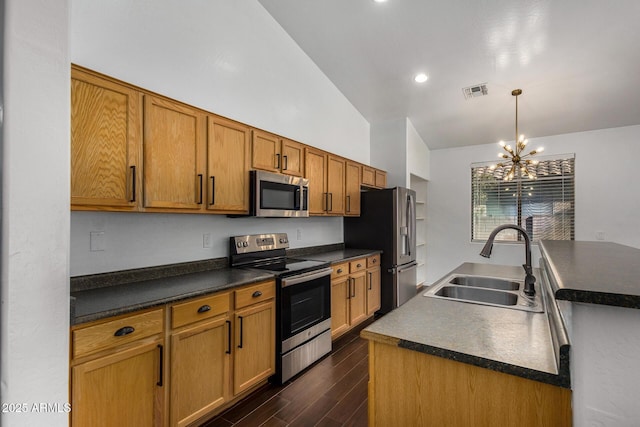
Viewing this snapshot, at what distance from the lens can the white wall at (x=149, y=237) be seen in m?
1.92

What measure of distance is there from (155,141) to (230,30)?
1.51m

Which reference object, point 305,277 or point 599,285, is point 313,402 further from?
point 599,285

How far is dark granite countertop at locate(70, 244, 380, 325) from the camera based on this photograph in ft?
5.04

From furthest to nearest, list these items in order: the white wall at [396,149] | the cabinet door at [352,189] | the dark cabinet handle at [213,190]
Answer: the white wall at [396,149] < the cabinet door at [352,189] < the dark cabinet handle at [213,190]

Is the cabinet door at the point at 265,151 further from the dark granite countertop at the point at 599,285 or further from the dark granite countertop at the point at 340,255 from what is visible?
the dark granite countertop at the point at 599,285

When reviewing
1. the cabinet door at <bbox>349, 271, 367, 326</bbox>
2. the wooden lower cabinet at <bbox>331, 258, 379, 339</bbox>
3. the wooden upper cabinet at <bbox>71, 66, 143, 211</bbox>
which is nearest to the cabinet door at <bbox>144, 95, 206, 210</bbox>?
the wooden upper cabinet at <bbox>71, 66, 143, 211</bbox>

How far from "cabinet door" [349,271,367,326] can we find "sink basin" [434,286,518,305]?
1.63 meters

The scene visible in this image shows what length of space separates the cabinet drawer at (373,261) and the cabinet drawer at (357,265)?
0.38 feet

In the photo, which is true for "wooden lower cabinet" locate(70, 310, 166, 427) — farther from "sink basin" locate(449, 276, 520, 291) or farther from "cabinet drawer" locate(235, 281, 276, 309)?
"sink basin" locate(449, 276, 520, 291)

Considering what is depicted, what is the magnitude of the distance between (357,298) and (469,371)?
2745mm

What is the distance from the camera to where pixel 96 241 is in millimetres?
1971

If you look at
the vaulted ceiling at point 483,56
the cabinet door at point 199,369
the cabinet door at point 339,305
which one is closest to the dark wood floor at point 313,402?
the cabinet door at point 199,369

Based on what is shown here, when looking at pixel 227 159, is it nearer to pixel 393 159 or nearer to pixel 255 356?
pixel 255 356

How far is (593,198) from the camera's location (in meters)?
4.68
